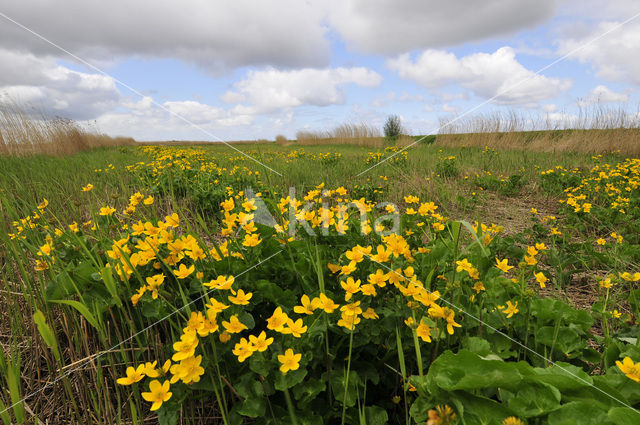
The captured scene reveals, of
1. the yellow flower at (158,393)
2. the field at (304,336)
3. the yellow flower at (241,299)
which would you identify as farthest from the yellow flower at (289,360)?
the yellow flower at (158,393)

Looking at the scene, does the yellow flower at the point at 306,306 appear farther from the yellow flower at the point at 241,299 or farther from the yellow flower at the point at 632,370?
the yellow flower at the point at 632,370

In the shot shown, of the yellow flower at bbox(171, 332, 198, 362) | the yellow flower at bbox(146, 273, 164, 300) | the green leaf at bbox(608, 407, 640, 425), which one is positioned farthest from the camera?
the yellow flower at bbox(146, 273, 164, 300)

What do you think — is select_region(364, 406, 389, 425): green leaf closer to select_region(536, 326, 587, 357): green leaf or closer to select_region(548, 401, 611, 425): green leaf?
select_region(548, 401, 611, 425): green leaf

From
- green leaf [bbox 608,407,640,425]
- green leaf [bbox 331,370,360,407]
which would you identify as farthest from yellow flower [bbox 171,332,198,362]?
green leaf [bbox 608,407,640,425]

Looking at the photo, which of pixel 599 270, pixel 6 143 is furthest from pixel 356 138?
pixel 599 270

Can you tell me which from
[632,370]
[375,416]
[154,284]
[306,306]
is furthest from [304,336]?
[632,370]

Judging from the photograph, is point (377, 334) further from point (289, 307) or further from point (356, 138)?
point (356, 138)

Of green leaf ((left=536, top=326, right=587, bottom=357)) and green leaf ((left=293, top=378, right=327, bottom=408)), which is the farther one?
green leaf ((left=536, top=326, right=587, bottom=357))

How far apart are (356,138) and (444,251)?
18454 millimetres

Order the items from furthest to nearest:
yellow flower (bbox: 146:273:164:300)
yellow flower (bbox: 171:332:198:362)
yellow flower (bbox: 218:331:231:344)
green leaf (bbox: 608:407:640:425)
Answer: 1. yellow flower (bbox: 146:273:164:300)
2. yellow flower (bbox: 218:331:231:344)
3. yellow flower (bbox: 171:332:198:362)
4. green leaf (bbox: 608:407:640:425)

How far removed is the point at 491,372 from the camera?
2.60 ft

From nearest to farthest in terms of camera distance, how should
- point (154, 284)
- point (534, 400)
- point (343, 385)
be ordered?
1. point (534, 400)
2. point (343, 385)
3. point (154, 284)

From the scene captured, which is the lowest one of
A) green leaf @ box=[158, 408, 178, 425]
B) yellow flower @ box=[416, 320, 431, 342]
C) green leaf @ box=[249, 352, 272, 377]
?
green leaf @ box=[158, 408, 178, 425]

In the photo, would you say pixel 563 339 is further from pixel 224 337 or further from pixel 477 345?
pixel 224 337
